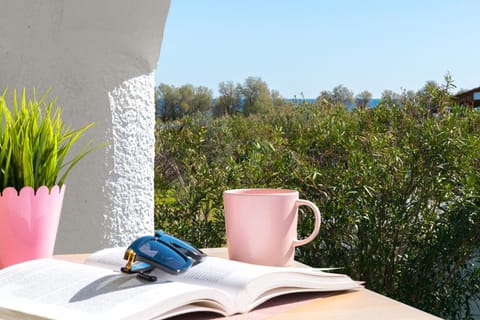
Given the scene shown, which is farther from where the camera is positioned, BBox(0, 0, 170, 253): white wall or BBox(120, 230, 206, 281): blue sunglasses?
BBox(0, 0, 170, 253): white wall

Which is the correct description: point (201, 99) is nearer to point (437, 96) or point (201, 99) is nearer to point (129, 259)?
point (437, 96)

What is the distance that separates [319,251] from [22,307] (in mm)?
2099

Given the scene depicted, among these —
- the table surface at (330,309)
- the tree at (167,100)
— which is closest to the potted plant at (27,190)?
the table surface at (330,309)

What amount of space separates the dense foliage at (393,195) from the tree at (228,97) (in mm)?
13646

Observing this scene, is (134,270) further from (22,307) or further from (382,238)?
(382,238)

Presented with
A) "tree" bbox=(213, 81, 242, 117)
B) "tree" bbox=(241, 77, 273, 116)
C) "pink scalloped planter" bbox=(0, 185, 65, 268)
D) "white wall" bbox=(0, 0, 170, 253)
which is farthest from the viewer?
"tree" bbox=(241, 77, 273, 116)

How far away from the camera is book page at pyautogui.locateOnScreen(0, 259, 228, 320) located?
2.75ft

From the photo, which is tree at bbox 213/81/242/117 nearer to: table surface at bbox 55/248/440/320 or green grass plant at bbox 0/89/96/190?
green grass plant at bbox 0/89/96/190

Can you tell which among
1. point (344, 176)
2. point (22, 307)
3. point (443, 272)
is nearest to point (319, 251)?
point (344, 176)

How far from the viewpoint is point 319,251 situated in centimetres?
285

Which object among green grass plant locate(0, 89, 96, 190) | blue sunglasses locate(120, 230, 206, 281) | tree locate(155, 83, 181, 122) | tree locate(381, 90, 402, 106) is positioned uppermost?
tree locate(155, 83, 181, 122)

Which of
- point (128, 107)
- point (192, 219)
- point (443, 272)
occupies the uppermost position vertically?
point (128, 107)

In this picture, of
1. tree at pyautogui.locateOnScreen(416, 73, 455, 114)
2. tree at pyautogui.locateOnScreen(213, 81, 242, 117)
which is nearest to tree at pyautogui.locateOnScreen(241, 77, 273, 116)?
tree at pyautogui.locateOnScreen(213, 81, 242, 117)

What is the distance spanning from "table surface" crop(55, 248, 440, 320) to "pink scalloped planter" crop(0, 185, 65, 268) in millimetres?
496
